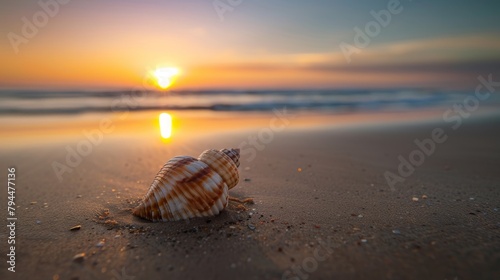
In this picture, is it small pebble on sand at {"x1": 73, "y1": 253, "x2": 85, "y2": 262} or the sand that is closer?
the sand

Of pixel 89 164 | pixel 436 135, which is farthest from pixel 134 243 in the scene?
pixel 436 135

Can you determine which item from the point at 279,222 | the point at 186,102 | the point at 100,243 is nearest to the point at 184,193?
the point at 100,243

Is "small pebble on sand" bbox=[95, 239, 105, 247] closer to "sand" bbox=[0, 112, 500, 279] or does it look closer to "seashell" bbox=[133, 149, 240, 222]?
"sand" bbox=[0, 112, 500, 279]

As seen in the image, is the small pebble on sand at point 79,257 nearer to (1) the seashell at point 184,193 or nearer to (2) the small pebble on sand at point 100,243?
(2) the small pebble on sand at point 100,243

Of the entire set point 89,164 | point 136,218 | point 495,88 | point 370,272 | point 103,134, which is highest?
point 495,88

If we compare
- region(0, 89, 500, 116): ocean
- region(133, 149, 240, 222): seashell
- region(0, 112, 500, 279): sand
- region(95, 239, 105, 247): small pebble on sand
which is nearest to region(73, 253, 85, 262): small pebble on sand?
region(0, 112, 500, 279): sand

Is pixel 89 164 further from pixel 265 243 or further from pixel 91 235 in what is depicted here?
pixel 265 243
